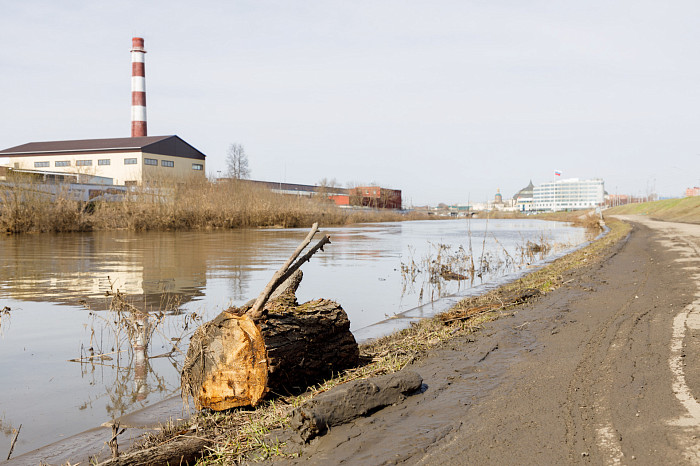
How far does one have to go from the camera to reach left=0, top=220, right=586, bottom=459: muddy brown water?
5871 millimetres

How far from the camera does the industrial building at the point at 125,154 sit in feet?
211

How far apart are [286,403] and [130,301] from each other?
6952mm

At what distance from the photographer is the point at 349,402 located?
4379mm

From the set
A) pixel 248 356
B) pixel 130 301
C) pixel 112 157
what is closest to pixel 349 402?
pixel 248 356

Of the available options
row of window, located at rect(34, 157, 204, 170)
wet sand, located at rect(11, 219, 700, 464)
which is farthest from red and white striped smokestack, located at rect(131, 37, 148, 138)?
wet sand, located at rect(11, 219, 700, 464)

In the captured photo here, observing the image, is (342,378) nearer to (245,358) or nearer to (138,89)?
(245,358)

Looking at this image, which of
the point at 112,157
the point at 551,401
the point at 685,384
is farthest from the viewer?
the point at 112,157

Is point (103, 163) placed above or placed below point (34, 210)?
above

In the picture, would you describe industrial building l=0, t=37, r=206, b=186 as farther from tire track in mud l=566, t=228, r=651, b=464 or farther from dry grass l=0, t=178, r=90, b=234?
tire track in mud l=566, t=228, r=651, b=464

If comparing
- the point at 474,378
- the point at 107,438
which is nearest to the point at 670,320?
the point at 474,378

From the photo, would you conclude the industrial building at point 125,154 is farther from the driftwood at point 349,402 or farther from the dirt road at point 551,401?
the driftwood at point 349,402

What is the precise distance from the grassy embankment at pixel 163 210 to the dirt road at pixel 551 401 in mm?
34492

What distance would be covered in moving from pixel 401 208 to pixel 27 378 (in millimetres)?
115884

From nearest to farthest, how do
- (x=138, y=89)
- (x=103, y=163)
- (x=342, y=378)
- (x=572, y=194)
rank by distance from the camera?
(x=342, y=378)
(x=103, y=163)
(x=138, y=89)
(x=572, y=194)
